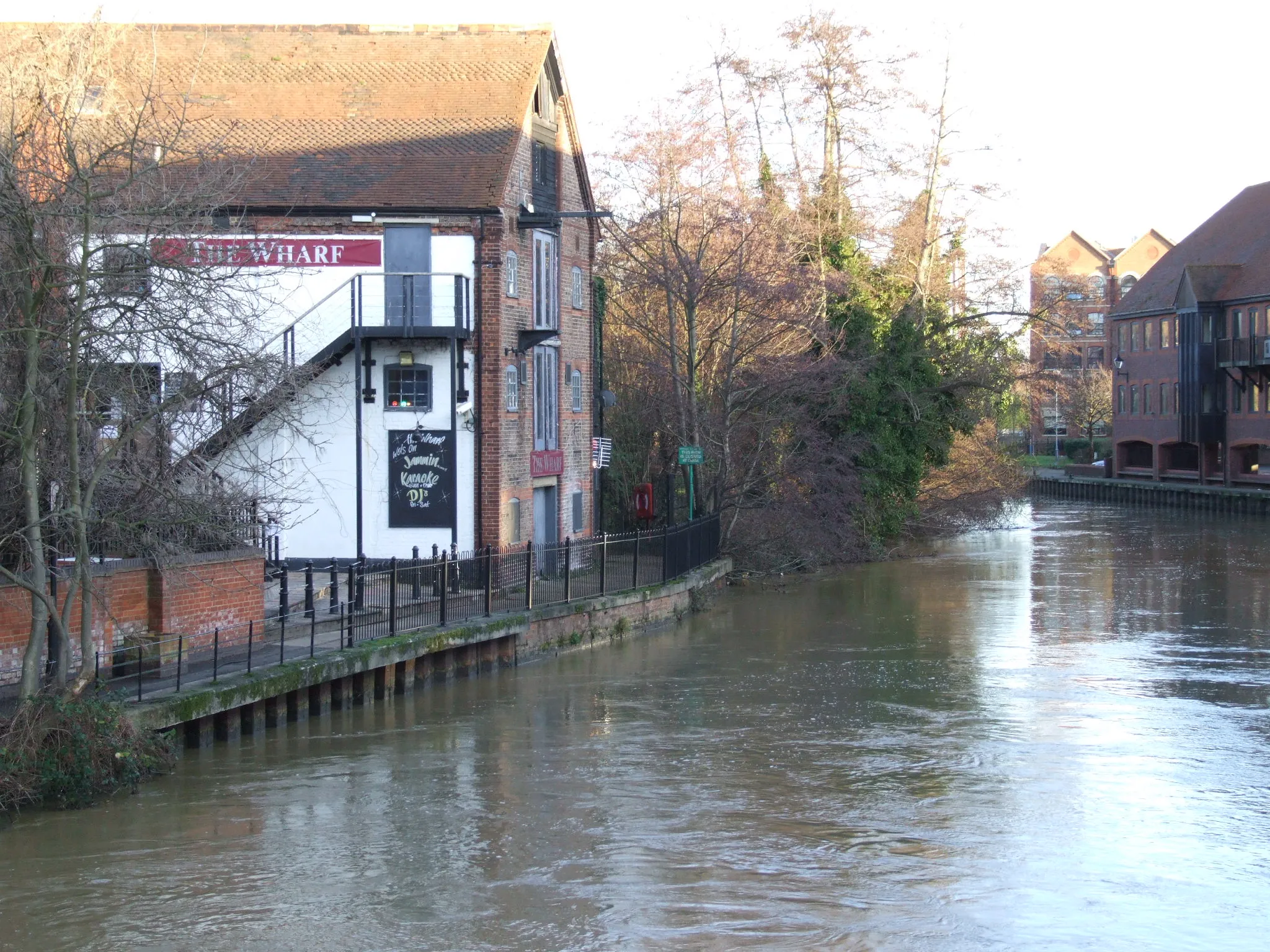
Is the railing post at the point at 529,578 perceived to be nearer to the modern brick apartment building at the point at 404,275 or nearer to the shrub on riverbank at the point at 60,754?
the modern brick apartment building at the point at 404,275

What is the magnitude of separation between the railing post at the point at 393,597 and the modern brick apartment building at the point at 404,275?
3.76m

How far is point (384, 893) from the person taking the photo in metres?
12.8

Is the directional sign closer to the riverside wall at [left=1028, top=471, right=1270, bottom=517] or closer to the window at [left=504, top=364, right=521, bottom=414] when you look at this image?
the window at [left=504, top=364, right=521, bottom=414]

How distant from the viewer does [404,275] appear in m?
25.2

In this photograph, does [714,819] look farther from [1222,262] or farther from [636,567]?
[1222,262]

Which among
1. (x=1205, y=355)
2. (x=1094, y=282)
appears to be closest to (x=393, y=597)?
(x=1205, y=355)

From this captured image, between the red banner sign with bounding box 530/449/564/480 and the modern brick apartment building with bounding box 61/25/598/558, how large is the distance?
0.26 ft

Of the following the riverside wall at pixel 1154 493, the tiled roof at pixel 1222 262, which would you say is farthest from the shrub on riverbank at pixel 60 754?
the tiled roof at pixel 1222 262

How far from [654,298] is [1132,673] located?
60.8 feet

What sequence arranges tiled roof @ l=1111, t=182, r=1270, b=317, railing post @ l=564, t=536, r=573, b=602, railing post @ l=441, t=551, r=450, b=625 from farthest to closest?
1. tiled roof @ l=1111, t=182, r=1270, b=317
2. railing post @ l=564, t=536, r=573, b=602
3. railing post @ l=441, t=551, r=450, b=625

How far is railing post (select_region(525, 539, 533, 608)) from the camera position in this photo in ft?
78.7

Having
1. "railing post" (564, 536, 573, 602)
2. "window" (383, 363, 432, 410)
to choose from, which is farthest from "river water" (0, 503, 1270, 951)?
"window" (383, 363, 432, 410)

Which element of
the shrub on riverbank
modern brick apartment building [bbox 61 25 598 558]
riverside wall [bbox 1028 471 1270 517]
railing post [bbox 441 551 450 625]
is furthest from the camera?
riverside wall [bbox 1028 471 1270 517]

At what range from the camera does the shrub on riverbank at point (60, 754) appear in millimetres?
14133
